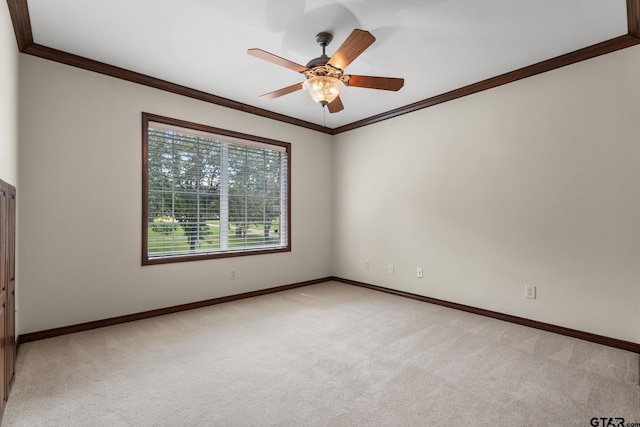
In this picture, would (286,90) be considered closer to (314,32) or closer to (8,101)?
(314,32)

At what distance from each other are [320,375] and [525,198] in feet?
8.43

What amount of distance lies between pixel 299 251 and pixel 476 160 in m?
2.65

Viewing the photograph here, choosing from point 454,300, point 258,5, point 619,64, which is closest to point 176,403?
point 258,5

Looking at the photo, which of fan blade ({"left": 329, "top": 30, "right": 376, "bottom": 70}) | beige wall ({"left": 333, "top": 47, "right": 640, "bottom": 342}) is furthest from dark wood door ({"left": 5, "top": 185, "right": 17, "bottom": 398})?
beige wall ({"left": 333, "top": 47, "right": 640, "bottom": 342})

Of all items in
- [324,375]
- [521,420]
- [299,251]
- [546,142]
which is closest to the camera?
[521,420]

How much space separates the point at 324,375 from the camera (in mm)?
2104

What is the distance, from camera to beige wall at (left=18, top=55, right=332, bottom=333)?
267 centimetres

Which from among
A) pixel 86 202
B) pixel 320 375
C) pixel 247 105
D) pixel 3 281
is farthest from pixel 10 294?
pixel 247 105

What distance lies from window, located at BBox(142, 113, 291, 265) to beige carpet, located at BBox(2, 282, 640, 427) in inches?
37.2

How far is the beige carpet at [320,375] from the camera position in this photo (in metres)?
1.69

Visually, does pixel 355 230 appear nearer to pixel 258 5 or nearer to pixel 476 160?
pixel 476 160

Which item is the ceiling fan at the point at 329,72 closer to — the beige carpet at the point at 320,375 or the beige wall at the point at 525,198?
the beige wall at the point at 525,198

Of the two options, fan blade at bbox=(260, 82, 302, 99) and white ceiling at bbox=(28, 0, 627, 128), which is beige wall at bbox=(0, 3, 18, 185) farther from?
fan blade at bbox=(260, 82, 302, 99)

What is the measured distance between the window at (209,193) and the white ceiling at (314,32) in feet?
2.34
